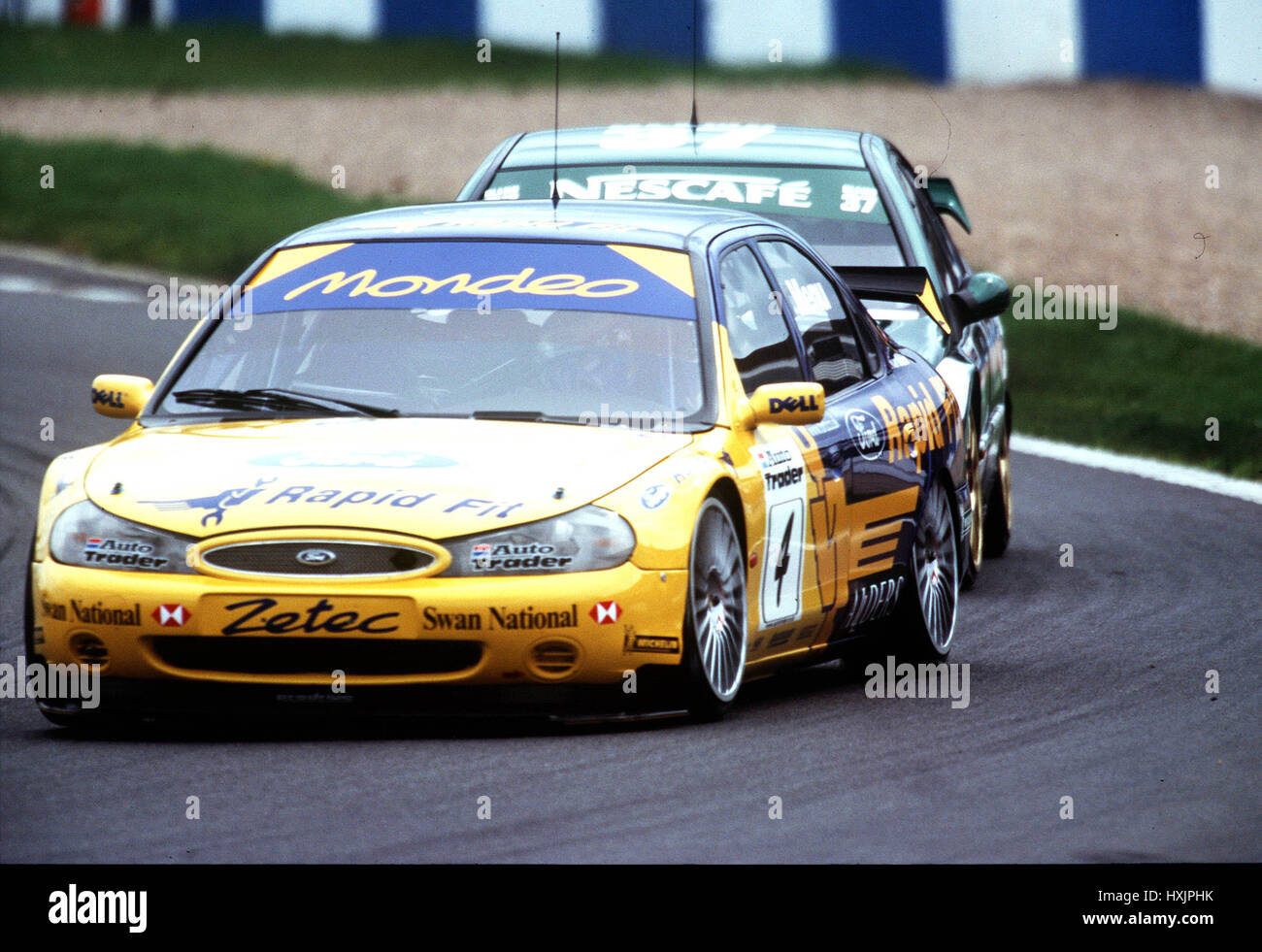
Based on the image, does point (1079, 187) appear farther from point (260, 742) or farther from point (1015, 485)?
point (260, 742)

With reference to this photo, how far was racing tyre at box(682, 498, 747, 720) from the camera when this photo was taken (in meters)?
6.41

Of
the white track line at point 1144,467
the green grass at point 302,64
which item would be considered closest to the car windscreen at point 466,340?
the white track line at point 1144,467

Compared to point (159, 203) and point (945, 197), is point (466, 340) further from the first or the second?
point (159, 203)

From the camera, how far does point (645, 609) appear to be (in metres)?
6.27

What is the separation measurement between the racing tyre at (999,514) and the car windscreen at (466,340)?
3.89 meters

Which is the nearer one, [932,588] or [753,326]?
[753,326]

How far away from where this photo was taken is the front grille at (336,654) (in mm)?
6203

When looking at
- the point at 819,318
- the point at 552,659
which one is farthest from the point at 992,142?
the point at 552,659

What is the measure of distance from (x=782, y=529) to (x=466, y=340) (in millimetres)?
986

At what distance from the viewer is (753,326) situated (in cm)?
737

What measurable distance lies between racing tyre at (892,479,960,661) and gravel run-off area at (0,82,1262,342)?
35.2 ft

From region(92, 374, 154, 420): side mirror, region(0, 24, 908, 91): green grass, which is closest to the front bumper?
region(92, 374, 154, 420): side mirror
